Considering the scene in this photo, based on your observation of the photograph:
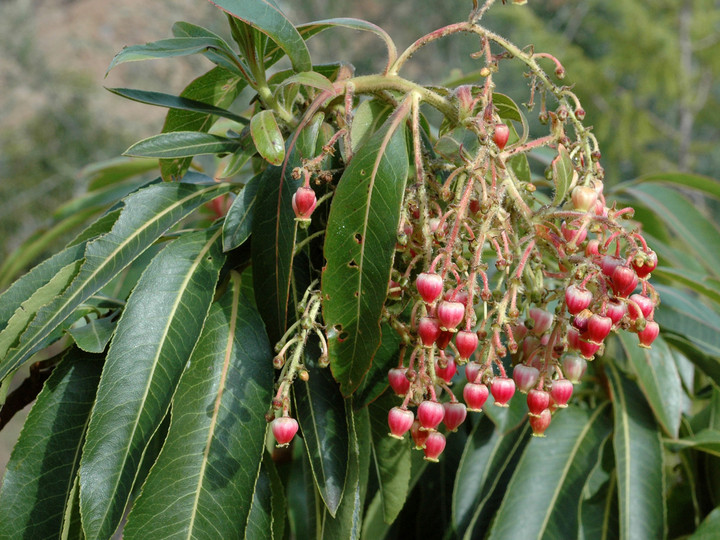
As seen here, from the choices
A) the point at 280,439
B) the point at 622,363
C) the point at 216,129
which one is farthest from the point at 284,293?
the point at 622,363

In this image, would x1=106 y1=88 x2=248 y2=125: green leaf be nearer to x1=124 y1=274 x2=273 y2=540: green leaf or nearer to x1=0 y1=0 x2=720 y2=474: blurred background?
x1=124 y1=274 x2=273 y2=540: green leaf

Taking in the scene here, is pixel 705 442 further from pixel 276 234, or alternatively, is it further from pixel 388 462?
pixel 276 234

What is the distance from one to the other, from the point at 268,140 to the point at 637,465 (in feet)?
2.49

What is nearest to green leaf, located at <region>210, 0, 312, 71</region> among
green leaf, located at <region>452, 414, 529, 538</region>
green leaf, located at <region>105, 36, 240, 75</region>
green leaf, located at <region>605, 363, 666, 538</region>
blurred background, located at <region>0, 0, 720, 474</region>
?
green leaf, located at <region>105, 36, 240, 75</region>

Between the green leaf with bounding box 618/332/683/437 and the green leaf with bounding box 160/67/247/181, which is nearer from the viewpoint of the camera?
the green leaf with bounding box 160/67/247/181

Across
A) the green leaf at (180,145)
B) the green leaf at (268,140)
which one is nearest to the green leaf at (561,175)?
the green leaf at (268,140)

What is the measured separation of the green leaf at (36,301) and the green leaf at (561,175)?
55cm

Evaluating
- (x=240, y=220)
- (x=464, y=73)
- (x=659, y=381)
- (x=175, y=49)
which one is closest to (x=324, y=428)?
(x=240, y=220)

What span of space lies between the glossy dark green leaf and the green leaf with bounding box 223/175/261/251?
21mm

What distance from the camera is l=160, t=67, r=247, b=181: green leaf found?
93 centimetres

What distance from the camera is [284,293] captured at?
71 centimetres

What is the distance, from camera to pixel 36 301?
77 cm

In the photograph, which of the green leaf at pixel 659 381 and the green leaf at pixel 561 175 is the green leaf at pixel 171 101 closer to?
the green leaf at pixel 561 175

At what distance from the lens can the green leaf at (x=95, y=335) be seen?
71 centimetres
